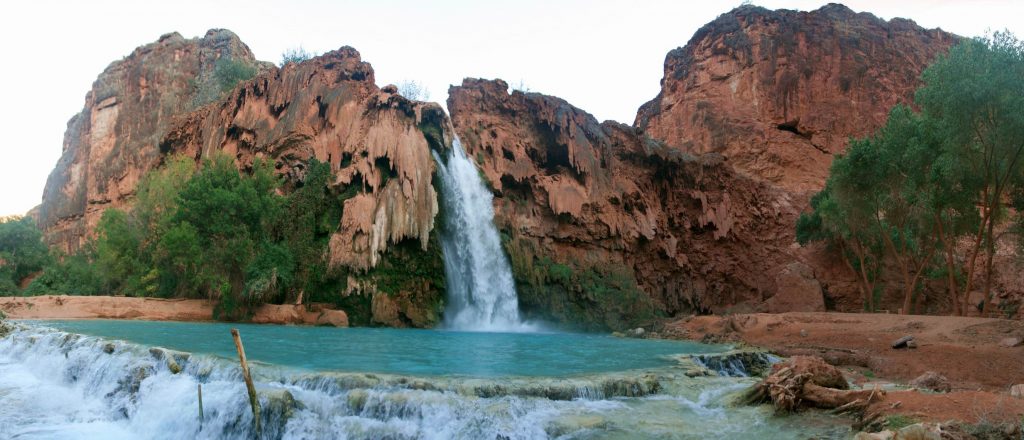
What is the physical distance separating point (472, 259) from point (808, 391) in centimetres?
2021

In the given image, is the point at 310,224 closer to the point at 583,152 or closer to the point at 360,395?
the point at 583,152

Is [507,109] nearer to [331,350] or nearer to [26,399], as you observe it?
[331,350]

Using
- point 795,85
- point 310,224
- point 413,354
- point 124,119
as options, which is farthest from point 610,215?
point 124,119

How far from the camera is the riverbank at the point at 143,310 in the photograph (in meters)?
21.5

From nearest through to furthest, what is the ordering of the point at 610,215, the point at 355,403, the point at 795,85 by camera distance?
the point at 355,403
the point at 610,215
the point at 795,85

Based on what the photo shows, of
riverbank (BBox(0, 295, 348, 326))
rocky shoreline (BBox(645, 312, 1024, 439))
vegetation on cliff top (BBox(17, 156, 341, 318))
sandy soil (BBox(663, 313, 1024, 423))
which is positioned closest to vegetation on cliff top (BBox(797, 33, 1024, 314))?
sandy soil (BBox(663, 313, 1024, 423))

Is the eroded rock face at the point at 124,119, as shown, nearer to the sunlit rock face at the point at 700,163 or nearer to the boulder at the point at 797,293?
the sunlit rock face at the point at 700,163

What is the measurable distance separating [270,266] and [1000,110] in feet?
80.8

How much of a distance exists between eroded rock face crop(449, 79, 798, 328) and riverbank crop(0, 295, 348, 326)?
10.1m

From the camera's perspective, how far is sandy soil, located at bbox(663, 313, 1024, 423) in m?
7.07

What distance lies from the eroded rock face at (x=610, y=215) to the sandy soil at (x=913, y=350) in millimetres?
7382

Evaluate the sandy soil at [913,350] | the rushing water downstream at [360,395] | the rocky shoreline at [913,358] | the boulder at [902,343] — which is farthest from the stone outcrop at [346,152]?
the boulder at [902,343]

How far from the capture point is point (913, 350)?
1441 centimetres

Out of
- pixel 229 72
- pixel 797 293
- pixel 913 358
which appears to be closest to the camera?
pixel 913 358
